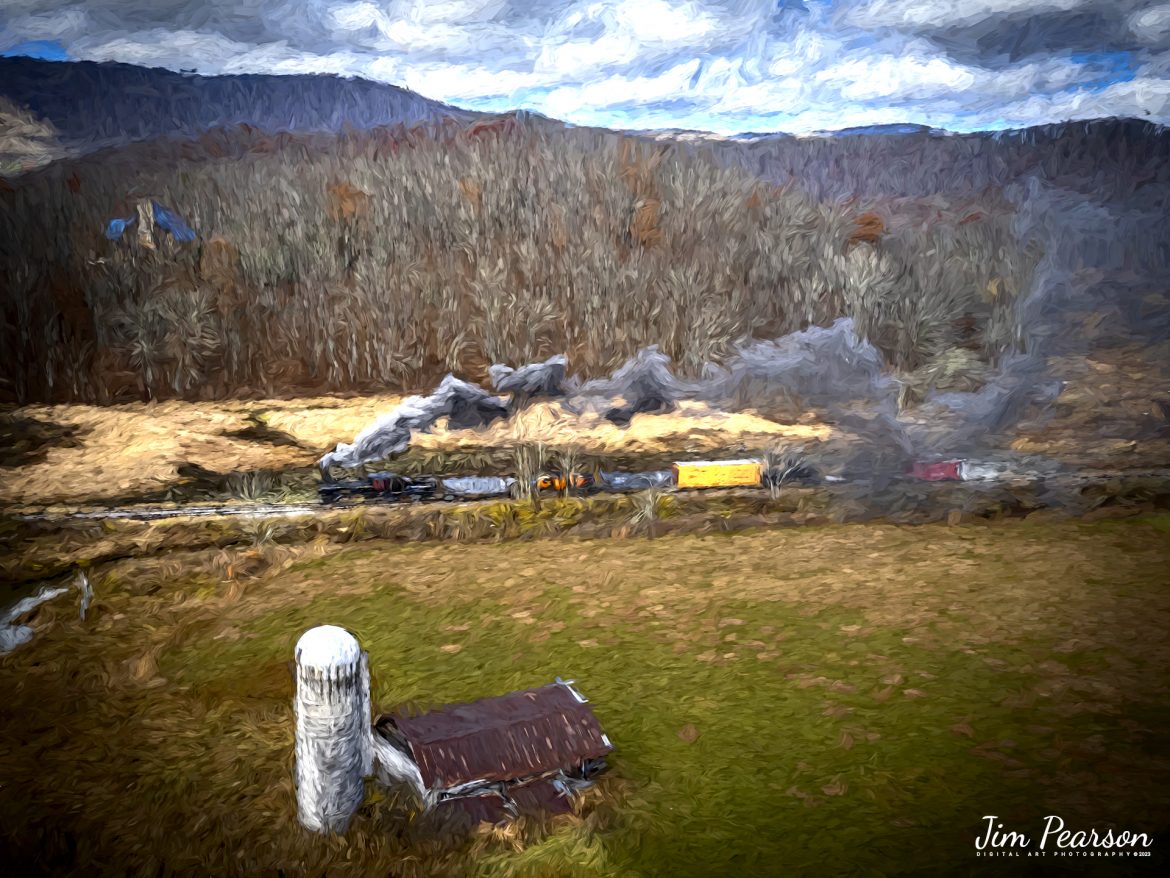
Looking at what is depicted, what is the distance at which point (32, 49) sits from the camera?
518cm

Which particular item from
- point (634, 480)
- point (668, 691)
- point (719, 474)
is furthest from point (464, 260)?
point (668, 691)

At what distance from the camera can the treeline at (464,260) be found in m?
5.80

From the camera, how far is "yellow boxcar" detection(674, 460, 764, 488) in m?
5.75

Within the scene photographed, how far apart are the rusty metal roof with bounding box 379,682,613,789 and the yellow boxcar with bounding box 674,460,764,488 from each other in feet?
9.79

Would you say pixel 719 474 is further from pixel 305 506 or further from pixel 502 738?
pixel 502 738

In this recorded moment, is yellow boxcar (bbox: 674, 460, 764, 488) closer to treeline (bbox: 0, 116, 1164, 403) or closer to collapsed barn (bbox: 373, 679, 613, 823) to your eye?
treeline (bbox: 0, 116, 1164, 403)

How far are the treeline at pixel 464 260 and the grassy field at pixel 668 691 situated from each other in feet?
6.08

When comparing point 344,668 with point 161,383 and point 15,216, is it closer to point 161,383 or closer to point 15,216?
point 161,383

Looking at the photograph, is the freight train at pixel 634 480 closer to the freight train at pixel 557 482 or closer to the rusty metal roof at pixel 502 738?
Result: the freight train at pixel 557 482

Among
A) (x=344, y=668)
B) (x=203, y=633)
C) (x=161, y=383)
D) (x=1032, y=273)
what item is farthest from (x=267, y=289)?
(x=1032, y=273)

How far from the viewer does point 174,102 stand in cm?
574

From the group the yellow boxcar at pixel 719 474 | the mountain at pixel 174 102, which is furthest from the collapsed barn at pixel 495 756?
the mountain at pixel 174 102

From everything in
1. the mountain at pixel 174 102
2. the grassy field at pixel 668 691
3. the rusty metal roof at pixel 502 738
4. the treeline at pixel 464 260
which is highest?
the mountain at pixel 174 102

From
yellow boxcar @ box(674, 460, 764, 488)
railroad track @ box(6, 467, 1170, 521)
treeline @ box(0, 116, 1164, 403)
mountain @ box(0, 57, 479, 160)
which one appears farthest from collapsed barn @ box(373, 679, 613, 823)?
mountain @ box(0, 57, 479, 160)
